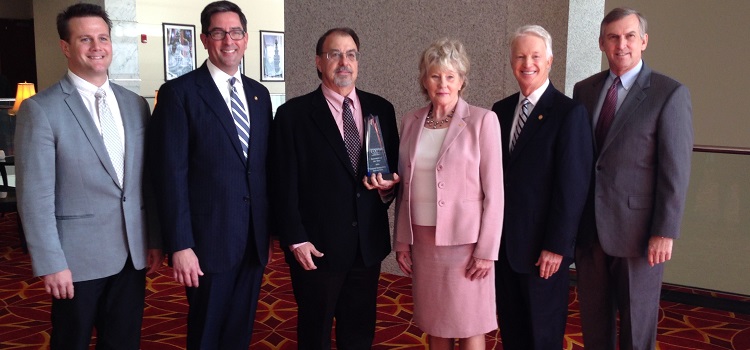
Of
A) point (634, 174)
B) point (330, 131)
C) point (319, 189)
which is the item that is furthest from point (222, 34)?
point (634, 174)

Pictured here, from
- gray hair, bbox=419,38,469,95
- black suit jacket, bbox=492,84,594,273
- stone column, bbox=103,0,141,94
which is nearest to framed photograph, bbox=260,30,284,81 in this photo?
stone column, bbox=103,0,141,94

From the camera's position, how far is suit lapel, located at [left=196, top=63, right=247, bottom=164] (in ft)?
9.07

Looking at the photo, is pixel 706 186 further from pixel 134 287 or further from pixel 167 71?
pixel 167 71

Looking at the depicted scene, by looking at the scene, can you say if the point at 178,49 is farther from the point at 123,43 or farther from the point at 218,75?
the point at 218,75

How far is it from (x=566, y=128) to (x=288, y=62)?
375 centimetres

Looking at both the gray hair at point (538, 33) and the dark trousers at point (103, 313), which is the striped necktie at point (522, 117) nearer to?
the gray hair at point (538, 33)

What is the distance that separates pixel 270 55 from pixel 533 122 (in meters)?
12.6

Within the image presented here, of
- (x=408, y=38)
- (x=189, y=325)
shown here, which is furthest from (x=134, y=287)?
(x=408, y=38)

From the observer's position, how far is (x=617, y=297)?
9.95ft

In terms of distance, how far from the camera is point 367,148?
281cm

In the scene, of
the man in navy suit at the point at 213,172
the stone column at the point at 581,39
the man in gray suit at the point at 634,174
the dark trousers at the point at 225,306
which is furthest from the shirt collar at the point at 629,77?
the stone column at the point at 581,39

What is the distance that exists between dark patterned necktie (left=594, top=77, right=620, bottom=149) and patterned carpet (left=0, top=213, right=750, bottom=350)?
163 cm

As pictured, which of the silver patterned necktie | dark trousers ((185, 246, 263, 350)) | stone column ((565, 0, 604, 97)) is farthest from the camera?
stone column ((565, 0, 604, 97))

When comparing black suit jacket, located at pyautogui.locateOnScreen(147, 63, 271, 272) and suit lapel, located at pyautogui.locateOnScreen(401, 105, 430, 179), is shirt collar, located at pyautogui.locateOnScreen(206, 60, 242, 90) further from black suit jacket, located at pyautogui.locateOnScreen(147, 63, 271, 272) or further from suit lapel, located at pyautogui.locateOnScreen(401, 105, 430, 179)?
suit lapel, located at pyautogui.locateOnScreen(401, 105, 430, 179)
